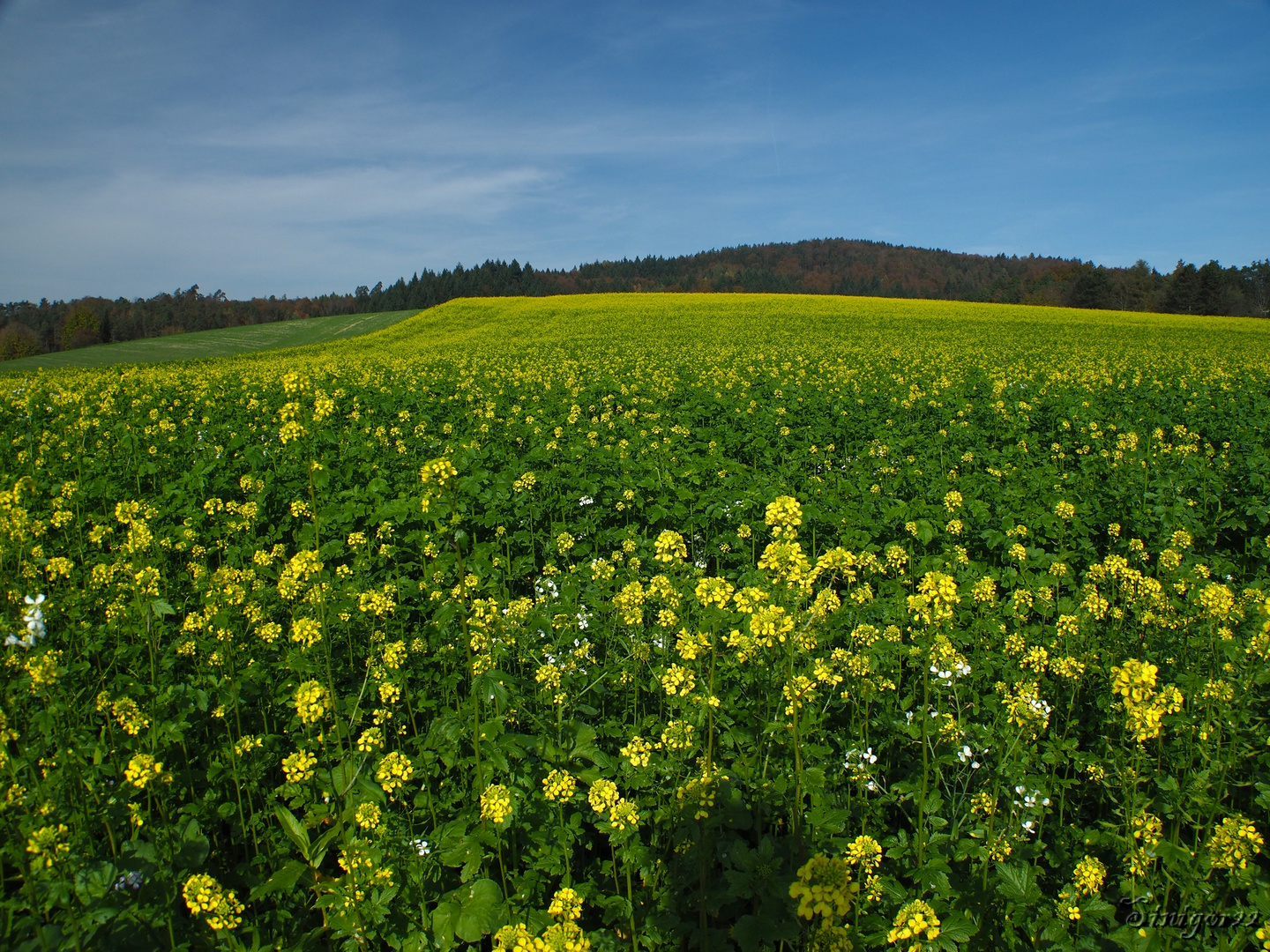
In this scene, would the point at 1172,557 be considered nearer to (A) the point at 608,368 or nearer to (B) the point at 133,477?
(B) the point at 133,477

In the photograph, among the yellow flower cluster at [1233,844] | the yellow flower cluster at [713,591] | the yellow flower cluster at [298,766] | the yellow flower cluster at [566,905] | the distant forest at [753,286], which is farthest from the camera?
the distant forest at [753,286]

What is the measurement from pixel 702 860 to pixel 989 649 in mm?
2878

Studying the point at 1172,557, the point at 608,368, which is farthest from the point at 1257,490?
the point at 608,368

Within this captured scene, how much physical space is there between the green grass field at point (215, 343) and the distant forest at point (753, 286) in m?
24.5

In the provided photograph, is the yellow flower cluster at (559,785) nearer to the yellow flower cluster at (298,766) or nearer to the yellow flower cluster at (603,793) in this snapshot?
the yellow flower cluster at (603,793)

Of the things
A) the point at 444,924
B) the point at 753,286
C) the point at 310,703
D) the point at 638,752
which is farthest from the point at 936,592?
the point at 753,286

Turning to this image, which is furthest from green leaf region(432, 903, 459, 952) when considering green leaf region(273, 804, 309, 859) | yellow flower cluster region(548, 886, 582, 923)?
green leaf region(273, 804, 309, 859)

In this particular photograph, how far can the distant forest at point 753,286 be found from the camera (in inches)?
2852

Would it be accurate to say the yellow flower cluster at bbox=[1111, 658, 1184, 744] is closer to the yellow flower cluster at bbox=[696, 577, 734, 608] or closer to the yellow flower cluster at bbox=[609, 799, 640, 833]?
the yellow flower cluster at bbox=[696, 577, 734, 608]

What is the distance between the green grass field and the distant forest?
80.5 ft

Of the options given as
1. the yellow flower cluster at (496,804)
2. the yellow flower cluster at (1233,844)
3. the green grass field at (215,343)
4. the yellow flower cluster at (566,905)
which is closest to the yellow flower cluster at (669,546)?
the yellow flower cluster at (496,804)

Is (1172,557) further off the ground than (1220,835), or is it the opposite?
(1172,557)

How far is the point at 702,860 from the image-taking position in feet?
8.56

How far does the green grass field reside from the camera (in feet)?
129
